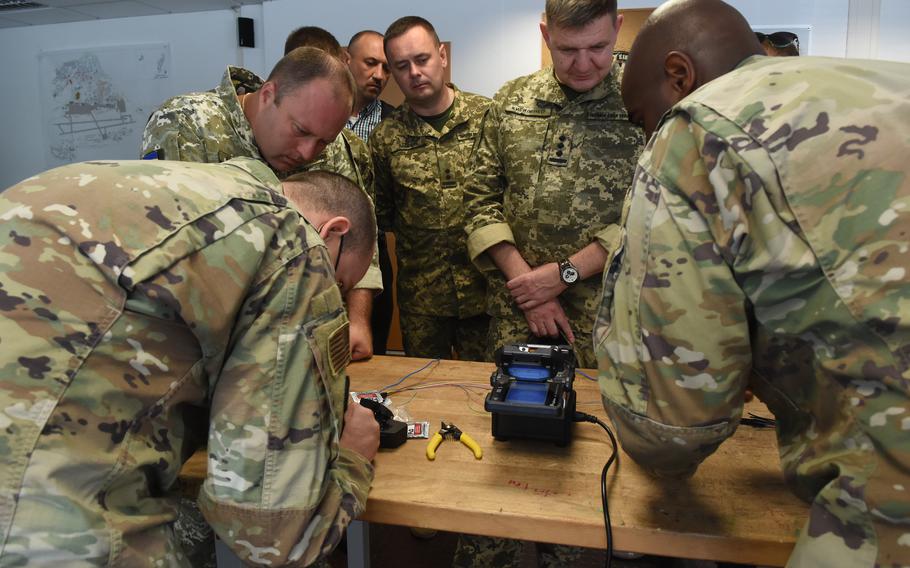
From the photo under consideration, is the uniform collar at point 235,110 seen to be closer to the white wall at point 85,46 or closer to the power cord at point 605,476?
the power cord at point 605,476

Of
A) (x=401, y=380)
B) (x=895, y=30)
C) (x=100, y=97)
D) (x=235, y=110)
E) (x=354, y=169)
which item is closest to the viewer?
(x=401, y=380)

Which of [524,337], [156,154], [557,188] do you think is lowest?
[524,337]

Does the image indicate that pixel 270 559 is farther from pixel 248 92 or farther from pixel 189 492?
pixel 248 92

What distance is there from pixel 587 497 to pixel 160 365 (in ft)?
2.21

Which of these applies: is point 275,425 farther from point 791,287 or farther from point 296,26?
point 296,26

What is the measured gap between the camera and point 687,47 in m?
0.95

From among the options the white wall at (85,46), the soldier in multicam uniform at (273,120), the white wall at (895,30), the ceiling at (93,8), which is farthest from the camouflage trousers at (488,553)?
the ceiling at (93,8)

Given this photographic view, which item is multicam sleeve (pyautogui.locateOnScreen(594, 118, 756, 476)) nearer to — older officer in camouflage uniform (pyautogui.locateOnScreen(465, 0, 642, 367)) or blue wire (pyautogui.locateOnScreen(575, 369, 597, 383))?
blue wire (pyautogui.locateOnScreen(575, 369, 597, 383))

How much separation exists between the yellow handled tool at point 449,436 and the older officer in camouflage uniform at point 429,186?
1.22m

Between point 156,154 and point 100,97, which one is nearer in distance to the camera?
point 156,154

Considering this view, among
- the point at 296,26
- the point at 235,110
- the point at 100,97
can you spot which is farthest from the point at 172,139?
the point at 100,97

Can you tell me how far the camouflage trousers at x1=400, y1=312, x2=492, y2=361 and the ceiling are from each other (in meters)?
3.39

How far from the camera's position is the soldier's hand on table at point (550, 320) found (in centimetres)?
195

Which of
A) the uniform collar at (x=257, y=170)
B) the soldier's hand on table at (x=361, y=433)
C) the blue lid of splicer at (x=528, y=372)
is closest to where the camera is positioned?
the uniform collar at (x=257, y=170)
